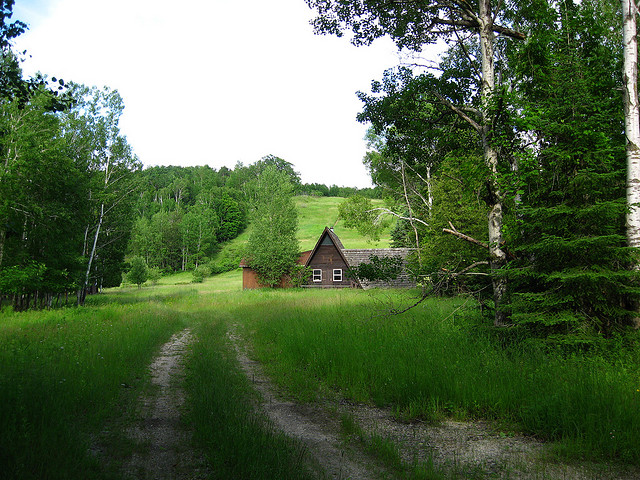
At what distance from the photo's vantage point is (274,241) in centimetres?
4412

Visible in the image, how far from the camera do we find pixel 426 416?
5469 mm

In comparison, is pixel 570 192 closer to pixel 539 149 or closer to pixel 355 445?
pixel 539 149

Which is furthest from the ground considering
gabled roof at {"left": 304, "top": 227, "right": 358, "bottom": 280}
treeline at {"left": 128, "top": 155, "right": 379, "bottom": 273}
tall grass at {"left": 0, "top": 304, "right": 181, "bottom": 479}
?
treeline at {"left": 128, "top": 155, "right": 379, "bottom": 273}

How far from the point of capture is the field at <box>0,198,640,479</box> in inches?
153

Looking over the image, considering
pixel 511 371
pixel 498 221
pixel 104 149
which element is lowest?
pixel 511 371

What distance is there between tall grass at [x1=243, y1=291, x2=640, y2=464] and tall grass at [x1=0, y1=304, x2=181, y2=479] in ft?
10.5

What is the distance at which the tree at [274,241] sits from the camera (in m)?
43.3

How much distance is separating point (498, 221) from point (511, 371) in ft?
12.4

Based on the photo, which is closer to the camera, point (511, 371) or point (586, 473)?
point (586, 473)

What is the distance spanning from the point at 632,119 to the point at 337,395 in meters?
7.80

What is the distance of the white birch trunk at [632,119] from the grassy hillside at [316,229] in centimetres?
5347

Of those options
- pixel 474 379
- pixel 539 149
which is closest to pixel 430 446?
pixel 474 379

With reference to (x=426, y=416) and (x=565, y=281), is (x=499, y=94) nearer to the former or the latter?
(x=565, y=281)

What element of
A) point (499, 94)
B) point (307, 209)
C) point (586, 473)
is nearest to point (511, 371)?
point (586, 473)
